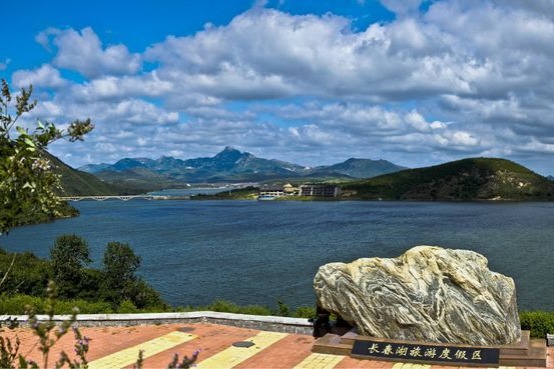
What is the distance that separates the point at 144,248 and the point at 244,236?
68.2 ft

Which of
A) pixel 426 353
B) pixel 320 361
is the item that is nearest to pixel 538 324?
pixel 426 353

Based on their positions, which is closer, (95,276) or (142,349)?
(142,349)

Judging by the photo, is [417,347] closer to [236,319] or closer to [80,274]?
[236,319]

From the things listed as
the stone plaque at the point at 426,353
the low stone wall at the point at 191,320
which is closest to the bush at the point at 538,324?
the stone plaque at the point at 426,353

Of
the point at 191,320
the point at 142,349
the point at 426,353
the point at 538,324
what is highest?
the point at 538,324

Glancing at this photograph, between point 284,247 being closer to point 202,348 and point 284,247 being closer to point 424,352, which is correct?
point 202,348

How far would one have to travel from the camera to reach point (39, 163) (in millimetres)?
7266

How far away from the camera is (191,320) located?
23391mm

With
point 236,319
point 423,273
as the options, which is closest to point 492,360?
point 423,273

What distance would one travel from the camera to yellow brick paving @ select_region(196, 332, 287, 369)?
1808 centimetres

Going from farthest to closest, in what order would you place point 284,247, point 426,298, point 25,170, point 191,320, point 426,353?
point 284,247, point 191,320, point 426,298, point 426,353, point 25,170

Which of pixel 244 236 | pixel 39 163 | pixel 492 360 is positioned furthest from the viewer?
pixel 244 236

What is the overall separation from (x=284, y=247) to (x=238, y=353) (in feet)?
210

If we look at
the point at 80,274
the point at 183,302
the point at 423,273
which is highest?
the point at 423,273
